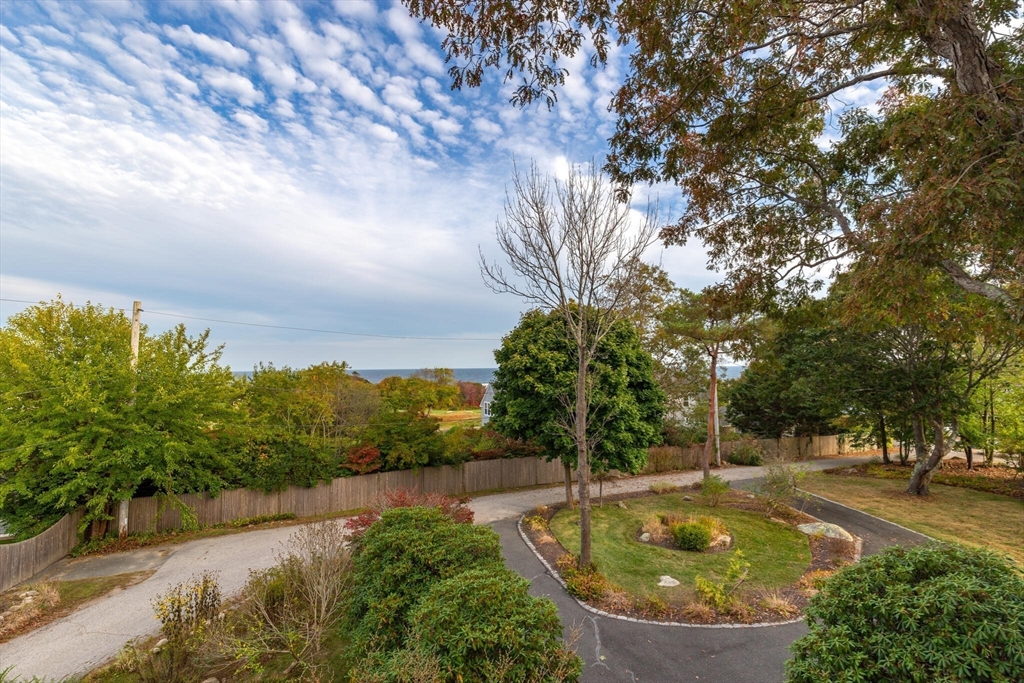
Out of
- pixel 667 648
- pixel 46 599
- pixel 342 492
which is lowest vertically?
pixel 46 599

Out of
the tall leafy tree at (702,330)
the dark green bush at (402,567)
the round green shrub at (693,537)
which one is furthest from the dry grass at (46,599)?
the tall leafy tree at (702,330)

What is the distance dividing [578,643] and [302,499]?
1031 cm

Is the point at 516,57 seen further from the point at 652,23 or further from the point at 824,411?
the point at 824,411

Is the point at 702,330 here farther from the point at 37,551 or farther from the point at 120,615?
the point at 37,551

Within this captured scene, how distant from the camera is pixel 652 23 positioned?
5395mm

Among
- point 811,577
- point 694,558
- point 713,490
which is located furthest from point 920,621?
point 713,490

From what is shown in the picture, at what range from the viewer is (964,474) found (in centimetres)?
1725

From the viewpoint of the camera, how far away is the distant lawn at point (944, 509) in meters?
10.3

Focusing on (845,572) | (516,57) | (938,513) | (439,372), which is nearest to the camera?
(845,572)

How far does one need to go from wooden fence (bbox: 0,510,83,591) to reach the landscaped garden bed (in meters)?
10.9

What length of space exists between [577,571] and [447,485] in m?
7.84

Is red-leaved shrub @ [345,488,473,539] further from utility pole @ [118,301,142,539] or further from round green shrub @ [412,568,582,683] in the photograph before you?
utility pole @ [118,301,142,539]

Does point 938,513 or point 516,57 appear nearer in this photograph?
point 516,57

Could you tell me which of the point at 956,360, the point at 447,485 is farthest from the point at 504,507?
the point at 956,360
